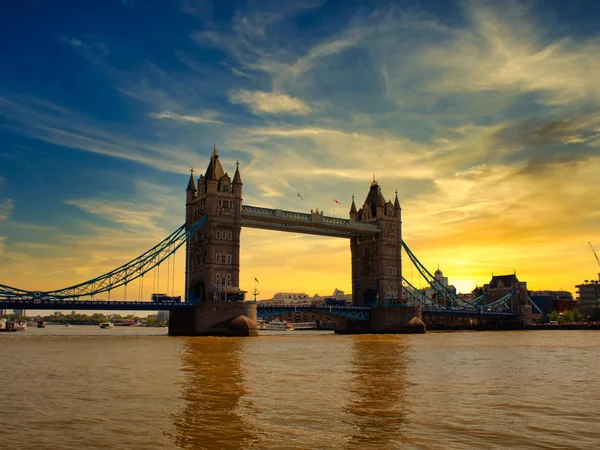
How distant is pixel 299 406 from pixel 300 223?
85173 millimetres

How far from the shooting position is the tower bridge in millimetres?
87500

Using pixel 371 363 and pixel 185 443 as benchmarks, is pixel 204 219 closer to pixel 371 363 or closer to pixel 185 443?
pixel 371 363

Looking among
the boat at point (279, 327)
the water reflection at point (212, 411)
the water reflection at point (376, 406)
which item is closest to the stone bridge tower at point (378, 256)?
the boat at point (279, 327)

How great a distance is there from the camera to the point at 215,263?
3725 inches

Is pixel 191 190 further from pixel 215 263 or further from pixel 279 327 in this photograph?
pixel 279 327

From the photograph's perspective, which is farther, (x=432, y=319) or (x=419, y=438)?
(x=432, y=319)

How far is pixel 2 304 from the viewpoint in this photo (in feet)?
259

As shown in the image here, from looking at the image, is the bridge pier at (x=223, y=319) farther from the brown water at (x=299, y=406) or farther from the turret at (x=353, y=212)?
the turret at (x=353, y=212)

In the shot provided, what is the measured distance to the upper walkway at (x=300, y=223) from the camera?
102m

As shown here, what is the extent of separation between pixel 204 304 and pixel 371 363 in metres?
50.6

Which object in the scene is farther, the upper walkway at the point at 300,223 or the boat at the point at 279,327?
the boat at the point at 279,327

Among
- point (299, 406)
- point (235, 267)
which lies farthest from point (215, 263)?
point (299, 406)

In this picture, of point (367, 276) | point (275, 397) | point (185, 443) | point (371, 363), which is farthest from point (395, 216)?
point (185, 443)

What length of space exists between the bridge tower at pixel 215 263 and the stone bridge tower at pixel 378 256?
3813 cm
